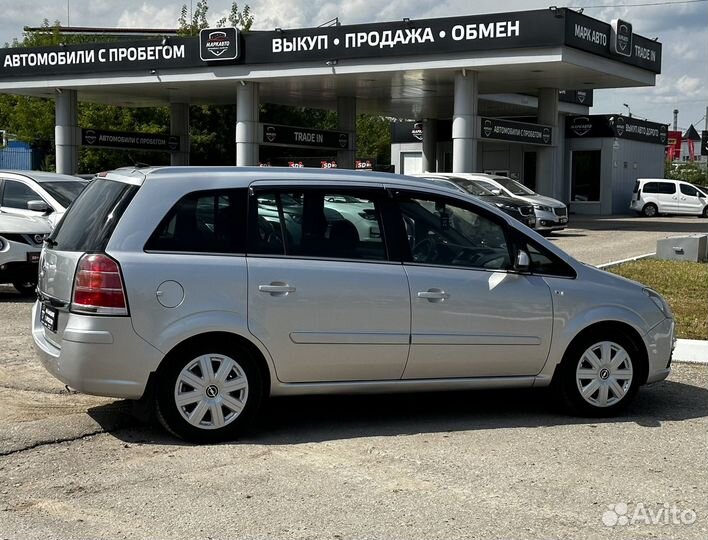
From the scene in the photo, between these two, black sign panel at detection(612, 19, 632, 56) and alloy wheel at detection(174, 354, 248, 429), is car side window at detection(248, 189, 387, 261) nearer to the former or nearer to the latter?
alloy wheel at detection(174, 354, 248, 429)

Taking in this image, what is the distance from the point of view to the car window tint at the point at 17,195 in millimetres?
13914

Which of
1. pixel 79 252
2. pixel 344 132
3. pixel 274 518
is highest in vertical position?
pixel 344 132

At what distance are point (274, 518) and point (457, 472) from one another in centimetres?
130

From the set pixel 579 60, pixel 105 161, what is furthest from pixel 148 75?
pixel 105 161

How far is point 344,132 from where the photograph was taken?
35.6 meters

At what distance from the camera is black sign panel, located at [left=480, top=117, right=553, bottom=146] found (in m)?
28.4

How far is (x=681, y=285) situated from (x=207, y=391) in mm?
10061

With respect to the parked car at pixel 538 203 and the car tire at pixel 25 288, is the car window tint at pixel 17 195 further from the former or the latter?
the parked car at pixel 538 203

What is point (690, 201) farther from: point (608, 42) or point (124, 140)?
point (124, 140)

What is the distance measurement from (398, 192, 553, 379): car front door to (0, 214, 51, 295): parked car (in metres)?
7.55

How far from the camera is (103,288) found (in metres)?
5.90

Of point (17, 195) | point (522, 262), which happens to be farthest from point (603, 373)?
point (17, 195)

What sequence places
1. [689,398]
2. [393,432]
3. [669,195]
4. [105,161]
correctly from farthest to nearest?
[105,161], [669,195], [689,398], [393,432]

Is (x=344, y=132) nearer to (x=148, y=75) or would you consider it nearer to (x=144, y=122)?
→ (x=148, y=75)
